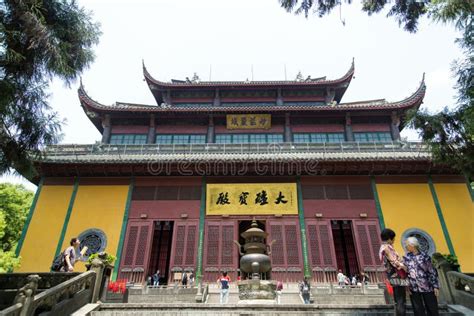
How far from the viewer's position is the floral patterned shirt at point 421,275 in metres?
3.67

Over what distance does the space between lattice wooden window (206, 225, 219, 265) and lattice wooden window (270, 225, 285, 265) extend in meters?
2.14

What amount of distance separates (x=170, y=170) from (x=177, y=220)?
2094 millimetres

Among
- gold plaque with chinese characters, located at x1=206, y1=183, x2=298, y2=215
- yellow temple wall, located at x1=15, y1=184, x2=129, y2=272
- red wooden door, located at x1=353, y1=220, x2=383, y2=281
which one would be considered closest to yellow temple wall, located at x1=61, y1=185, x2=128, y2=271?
yellow temple wall, located at x1=15, y1=184, x2=129, y2=272

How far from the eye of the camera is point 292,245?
37.7ft

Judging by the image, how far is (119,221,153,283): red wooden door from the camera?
10965mm

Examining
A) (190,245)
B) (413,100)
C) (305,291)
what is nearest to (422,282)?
(305,291)

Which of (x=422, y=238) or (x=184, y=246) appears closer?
(x=422, y=238)

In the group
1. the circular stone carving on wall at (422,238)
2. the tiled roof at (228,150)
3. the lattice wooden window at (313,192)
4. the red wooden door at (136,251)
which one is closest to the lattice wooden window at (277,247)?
the lattice wooden window at (313,192)

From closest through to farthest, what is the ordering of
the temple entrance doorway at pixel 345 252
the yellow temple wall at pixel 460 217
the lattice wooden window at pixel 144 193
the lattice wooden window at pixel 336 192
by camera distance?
the yellow temple wall at pixel 460 217 < the lattice wooden window at pixel 336 192 < the lattice wooden window at pixel 144 193 < the temple entrance doorway at pixel 345 252

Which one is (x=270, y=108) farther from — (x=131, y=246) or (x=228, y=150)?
(x=131, y=246)

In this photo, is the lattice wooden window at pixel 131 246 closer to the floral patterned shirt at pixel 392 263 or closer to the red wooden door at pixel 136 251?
the red wooden door at pixel 136 251

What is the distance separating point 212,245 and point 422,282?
8.71m

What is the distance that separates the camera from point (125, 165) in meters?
12.4

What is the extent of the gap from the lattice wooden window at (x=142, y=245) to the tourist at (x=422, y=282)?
9.67 meters
